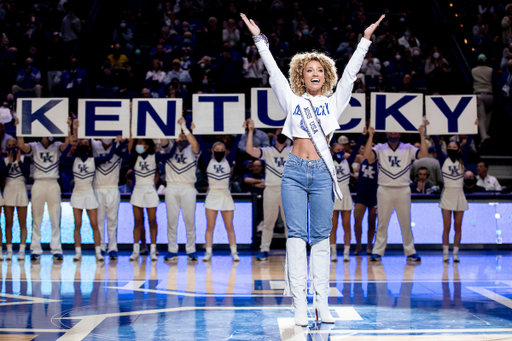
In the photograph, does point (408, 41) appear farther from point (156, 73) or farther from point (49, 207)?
point (49, 207)

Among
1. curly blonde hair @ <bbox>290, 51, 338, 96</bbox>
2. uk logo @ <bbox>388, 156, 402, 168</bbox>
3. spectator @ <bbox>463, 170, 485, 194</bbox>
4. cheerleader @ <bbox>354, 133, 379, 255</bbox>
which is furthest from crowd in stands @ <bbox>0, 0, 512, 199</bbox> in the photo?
curly blonde hair @ <bbox>290, 51, 338, 96</bbox>

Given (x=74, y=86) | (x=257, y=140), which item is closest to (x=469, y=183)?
(x=257, y=140)

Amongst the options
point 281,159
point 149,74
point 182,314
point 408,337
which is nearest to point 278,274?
point 281,159

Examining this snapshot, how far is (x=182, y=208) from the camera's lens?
886cm

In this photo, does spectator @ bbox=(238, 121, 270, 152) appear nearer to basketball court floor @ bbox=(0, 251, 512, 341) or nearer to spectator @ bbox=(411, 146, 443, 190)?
spectator @ bbox=(411, 146, 443, 190)

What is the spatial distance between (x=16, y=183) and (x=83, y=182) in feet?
3.55

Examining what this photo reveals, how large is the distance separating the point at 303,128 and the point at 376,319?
167cm

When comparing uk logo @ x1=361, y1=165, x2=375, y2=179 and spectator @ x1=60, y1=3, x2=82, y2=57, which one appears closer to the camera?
uk logo @ x1=361, y1=165, x2=375, y2=179

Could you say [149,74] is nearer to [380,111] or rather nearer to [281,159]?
[281,159]

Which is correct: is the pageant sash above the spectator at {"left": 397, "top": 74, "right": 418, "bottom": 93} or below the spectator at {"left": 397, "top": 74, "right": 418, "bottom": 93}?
below

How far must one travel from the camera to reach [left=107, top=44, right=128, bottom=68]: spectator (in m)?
13.9

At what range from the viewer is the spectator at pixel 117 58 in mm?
13898

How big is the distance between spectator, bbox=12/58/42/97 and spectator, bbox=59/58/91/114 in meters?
0.96

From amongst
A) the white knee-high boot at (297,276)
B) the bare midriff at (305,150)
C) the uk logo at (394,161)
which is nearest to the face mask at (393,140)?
the uk logo at (394,161)
